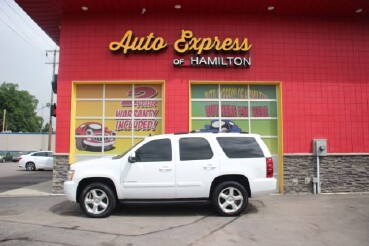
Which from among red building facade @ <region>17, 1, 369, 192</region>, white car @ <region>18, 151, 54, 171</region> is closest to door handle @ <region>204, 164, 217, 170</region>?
red building facade @ <region>17, 1, 369, 192</region>

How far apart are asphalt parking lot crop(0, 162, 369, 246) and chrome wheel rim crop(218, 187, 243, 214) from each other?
245mm

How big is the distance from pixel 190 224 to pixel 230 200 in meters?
1.25

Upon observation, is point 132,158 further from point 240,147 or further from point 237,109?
point 237,109

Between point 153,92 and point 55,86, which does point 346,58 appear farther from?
point 55,86

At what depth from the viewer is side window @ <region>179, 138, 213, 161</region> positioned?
8.37 meters

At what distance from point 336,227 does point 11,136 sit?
49.1 meters

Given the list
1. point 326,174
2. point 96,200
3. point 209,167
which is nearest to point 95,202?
point 96,200

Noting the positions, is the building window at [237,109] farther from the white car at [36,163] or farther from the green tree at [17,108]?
the green tree at [17,108]

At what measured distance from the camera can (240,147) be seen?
8547 mm

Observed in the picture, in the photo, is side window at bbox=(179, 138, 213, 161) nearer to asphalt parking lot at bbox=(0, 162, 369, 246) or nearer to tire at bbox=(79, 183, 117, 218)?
asphalt parking lot at bbox=(0, 162, 369, 246)

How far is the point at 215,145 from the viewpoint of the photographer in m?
8.48

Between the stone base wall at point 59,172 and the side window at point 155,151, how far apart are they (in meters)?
4.58

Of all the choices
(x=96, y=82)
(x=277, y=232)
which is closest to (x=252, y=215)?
(x=277, y=232)

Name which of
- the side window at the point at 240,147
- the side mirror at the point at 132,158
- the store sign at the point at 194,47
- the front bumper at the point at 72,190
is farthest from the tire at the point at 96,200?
the store sign at the point at 194,47
